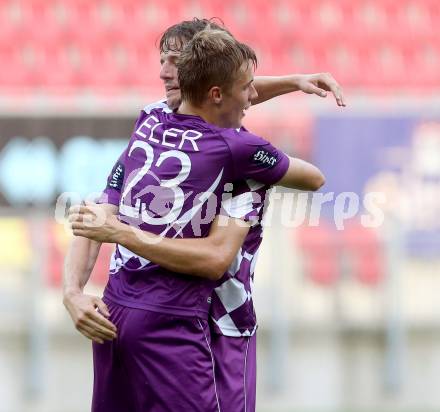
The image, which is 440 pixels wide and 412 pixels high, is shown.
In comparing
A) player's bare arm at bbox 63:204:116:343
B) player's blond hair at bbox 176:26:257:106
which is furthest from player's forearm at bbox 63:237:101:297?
player's blond hair at bbox 176:26:257:106

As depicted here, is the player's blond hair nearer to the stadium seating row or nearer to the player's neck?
the player's neck

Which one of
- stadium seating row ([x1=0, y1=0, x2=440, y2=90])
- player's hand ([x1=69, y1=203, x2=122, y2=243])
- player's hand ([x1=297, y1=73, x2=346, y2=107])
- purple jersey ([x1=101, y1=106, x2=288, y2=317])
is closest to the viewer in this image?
player's hand ([x1=69, y1=203, x2=122, y2=243])

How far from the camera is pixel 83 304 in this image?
319 cm

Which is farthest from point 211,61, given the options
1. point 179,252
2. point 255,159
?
point 179,252

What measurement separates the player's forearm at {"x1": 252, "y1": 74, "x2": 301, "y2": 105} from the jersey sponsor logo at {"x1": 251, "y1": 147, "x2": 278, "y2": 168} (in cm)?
45

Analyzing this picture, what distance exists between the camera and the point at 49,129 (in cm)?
663

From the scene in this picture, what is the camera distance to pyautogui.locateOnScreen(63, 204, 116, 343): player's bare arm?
124 inches

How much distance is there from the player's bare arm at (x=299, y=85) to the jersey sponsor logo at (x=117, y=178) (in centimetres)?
52

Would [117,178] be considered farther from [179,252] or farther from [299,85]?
[299,85]

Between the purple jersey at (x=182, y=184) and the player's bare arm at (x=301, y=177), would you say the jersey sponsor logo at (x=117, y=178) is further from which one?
the player's bare arm at (x=301, y=177)

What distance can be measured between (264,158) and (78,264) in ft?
2.38

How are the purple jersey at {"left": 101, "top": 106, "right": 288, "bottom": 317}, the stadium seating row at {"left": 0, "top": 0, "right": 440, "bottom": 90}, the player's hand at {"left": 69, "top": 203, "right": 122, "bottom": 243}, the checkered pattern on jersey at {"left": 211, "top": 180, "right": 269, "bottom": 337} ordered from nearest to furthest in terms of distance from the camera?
the player's hand at {"left": 69, "top": 203, "right": 122, "bottom": 243} < the purple jersey at {"left": 101, "top": 106, "right": 288, "bottom": 317} < the checkered pattern on jersey at {"left": 211, "top": 180, "right": 269, "bottom": 337} < the stadium seating row at {"left": 0, "top": 0, "right": 440, "bottom": 90}

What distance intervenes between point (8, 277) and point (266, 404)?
5.99 feet

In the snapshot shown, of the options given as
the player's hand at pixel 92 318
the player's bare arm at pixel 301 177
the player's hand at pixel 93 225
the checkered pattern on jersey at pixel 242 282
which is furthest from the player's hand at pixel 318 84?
the player's hand at pixel 92 318
